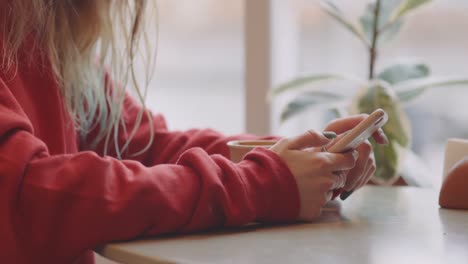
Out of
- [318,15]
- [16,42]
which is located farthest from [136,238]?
[318,15]

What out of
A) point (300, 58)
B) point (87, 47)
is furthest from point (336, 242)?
point (300, 58)

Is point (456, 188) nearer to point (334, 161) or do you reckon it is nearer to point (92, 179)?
point (334, 161)

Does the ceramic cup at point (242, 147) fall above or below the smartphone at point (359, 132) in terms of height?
below

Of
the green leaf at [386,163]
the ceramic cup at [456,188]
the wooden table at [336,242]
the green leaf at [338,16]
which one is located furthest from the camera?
the green leaf at [338,16]

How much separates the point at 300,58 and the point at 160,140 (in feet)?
3.17

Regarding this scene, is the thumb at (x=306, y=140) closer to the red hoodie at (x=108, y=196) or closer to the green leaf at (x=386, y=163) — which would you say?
the red hoodie at (x=108, y=196)

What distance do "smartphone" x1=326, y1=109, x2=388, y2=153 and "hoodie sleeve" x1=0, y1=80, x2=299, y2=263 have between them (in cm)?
8

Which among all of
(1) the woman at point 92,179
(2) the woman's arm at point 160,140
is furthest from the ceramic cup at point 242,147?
(2) the woman's arm at point 160,140

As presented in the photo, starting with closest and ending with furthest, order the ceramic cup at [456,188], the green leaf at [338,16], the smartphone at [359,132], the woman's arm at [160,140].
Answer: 1. the smartphone at [359,132]
2. the ceramic cup at [456,188]
3. the woman's arm at [160,140]
4. the green leaf at [338,16]

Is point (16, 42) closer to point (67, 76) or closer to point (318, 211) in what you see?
point (67, 76)

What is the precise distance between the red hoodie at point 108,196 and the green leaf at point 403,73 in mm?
946

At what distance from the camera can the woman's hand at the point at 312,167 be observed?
0.89m


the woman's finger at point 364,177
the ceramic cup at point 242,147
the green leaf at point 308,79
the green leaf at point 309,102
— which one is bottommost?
the green leaf at point 309,102

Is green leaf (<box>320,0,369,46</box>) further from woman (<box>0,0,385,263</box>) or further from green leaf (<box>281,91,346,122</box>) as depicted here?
woman (<box>0,0,385,263</box>)
